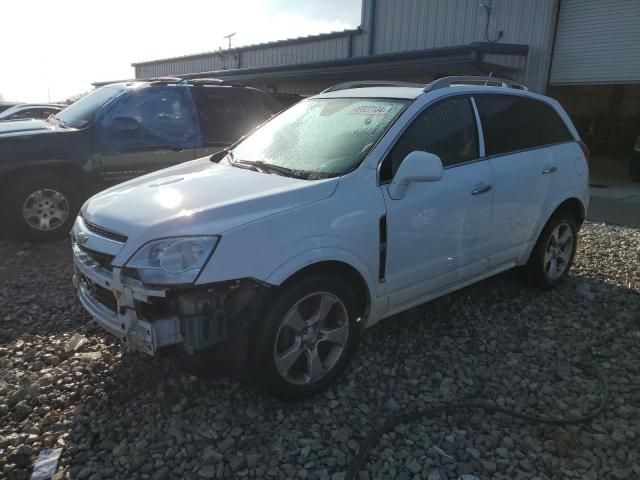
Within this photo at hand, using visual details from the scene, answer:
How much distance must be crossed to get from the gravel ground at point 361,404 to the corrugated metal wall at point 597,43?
8.63 metres

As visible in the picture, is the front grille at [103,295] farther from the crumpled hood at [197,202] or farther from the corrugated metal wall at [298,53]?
the corrugated metal wall at [298,53]

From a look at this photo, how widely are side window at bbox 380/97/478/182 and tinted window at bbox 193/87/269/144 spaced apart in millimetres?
3660

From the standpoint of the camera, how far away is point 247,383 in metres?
3.01

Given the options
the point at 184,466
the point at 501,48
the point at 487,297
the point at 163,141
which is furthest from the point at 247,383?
the point at 501,48

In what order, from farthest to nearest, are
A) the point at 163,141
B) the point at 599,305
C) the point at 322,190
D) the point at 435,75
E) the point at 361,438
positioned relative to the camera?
1. the point at 435,75
2. the point at 163,141
3. the point at 599,305
4. the point at 322,190
5. the point at 361,438

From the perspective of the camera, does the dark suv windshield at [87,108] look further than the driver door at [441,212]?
Yes

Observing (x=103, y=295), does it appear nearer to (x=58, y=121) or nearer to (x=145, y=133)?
(x=145, y=133)

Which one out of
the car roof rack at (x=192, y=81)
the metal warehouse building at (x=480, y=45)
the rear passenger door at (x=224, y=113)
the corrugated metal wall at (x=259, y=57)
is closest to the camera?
the car roof rack at (x=192, y=81)

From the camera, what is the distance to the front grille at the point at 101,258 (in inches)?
111

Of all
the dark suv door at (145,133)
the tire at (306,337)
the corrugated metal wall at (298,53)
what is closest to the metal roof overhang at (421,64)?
the corrugated metal wall at (298,53)

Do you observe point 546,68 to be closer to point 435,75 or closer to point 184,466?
point 435,75

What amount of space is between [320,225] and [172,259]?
0.81 m

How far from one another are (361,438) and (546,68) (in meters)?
11.6

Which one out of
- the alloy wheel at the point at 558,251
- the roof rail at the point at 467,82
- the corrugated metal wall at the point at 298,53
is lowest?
the alloy wheel at the point at 558,251
